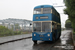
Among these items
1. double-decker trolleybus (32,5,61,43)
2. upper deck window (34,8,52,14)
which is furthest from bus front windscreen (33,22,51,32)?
upper deck window (34,8,52,14)

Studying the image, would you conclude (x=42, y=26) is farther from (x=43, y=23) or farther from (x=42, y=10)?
(x=42, y=10)

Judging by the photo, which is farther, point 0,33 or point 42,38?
point 0,33

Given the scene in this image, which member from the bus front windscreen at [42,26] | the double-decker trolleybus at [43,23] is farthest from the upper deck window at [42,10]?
the bus front windscreen at [42,26]

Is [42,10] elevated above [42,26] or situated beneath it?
elevated above

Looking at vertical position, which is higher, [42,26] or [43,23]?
[43,23]

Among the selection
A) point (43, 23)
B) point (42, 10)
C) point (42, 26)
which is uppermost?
point (42, 10)

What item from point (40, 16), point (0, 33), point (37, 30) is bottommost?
point (0, 33)

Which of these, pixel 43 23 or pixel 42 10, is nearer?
pixel 43 23

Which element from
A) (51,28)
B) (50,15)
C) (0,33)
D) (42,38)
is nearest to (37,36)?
(42,38)

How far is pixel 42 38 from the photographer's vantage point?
49.1 ft

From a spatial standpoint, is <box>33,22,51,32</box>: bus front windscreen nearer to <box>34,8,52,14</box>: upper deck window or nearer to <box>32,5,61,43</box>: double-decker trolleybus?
<box>32,5,61,43</box>: double-decker trolleybus

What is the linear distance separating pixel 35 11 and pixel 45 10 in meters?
1.17

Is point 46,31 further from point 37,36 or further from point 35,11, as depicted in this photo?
point 35,11

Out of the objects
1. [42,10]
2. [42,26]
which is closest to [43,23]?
[42,26]
